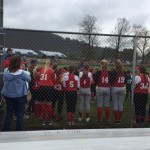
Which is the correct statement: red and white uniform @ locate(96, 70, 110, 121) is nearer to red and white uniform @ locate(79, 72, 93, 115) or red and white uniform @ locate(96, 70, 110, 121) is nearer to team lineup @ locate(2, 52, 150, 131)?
team lineup @ locate(2, 52, 150, 131)

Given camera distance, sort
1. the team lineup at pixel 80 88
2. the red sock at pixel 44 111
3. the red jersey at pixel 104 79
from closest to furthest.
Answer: the team lineup at pixel 80 88 → the red sock at pixel 44 111 → the red jersey at pixel 104 79

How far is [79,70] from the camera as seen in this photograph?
8758 millimetres

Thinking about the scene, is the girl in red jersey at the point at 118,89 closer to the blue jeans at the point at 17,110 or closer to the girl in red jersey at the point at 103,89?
the girl in red jersey at the point at 103,89

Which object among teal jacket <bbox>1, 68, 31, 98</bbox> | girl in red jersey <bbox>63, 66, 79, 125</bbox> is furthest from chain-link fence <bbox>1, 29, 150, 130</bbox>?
teal jacket <bbox>1, 68, 31, 98</bbox>

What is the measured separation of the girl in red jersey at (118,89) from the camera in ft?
28.9

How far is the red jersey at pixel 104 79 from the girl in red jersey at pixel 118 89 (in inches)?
4.8

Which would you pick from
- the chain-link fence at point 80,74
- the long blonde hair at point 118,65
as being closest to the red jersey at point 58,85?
the chain-link fence at point 80,74

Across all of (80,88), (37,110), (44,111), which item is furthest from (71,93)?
(37,110)

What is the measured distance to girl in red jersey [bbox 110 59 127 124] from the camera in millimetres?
8812

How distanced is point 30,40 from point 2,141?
2.52 metres

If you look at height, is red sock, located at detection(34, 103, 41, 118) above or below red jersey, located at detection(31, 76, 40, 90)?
below

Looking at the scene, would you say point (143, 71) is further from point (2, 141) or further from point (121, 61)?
point (2, 141)

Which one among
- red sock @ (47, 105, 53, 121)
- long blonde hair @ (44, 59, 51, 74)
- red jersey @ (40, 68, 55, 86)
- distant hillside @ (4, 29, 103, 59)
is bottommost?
red sock @ (47, 105, 53, 121)

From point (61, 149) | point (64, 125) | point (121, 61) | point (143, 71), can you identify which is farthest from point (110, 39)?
point (61, 149)
